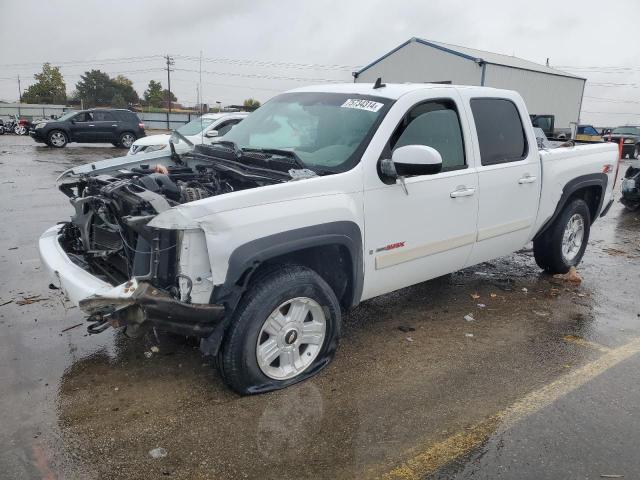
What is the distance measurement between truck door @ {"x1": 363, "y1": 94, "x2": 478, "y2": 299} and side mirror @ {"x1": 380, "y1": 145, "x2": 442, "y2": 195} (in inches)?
4.0

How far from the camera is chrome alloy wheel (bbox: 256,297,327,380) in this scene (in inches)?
132

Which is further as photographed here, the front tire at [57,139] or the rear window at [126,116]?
the rear window at [126,116]

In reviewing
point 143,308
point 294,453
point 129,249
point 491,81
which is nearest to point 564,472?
point 294,453

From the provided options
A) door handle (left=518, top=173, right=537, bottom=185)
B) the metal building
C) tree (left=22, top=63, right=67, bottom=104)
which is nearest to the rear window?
the metal building

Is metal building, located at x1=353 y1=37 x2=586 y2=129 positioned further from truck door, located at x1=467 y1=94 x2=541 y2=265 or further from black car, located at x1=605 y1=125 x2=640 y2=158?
truck door, located at x1=467 y1=94 x2=541 y2=265

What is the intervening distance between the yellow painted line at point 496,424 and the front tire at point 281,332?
970mm

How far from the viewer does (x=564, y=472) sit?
279 cm

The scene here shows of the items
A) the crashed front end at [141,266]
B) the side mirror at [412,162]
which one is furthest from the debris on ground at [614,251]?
the crashed front end at [141,266]

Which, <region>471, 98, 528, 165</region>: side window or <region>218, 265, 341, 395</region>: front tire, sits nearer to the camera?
<region>218, 265, 341, 395</region>: front tire

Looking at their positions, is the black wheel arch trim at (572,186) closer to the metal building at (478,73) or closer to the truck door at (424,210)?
the truck door at (424,210)

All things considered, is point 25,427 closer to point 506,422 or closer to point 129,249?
point 129,249

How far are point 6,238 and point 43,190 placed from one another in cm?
421

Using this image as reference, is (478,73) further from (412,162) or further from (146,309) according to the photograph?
(146,309)

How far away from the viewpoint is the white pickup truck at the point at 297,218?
118 inches
